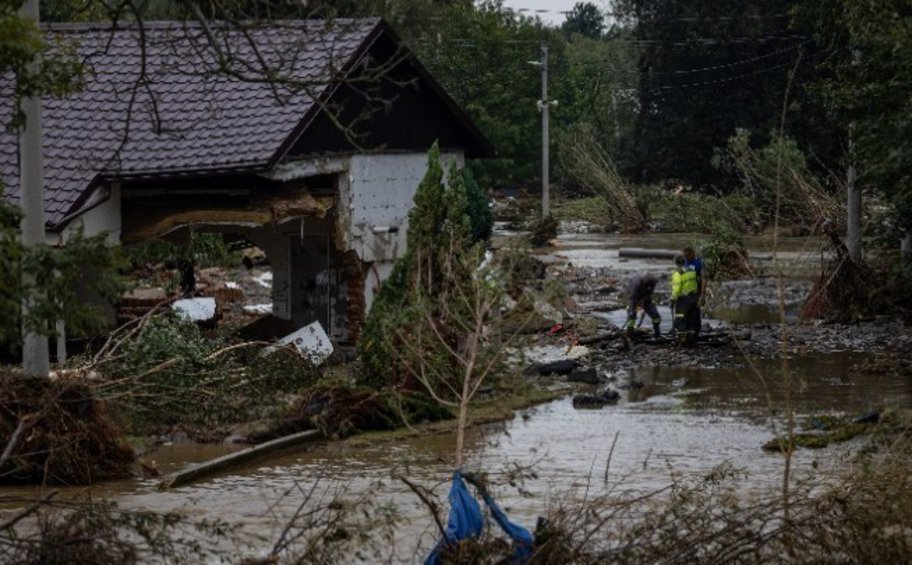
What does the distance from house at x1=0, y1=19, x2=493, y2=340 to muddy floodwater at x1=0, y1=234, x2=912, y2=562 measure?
551 cm

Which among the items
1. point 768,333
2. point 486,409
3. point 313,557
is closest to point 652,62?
point 768,333

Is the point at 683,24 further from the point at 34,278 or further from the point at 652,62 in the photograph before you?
the point at 34,278

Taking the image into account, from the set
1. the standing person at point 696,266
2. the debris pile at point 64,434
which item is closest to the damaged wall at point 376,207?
the standing person at point 696,266

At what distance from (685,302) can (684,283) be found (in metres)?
0.47

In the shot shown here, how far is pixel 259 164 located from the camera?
24.4m

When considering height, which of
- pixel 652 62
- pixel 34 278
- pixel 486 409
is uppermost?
pixel 652 62

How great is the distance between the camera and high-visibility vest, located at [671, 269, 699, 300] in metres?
26.3

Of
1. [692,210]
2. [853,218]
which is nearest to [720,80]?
[692,210]

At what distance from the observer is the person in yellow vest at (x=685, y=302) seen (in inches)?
1038

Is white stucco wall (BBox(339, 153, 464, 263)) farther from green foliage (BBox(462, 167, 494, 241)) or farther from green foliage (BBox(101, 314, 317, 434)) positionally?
green foliage (BBox(462, 167, 494, 241))

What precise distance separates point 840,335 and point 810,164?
33.1m

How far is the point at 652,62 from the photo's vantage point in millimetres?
66812

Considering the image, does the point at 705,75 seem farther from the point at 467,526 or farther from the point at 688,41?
the point at 467,526

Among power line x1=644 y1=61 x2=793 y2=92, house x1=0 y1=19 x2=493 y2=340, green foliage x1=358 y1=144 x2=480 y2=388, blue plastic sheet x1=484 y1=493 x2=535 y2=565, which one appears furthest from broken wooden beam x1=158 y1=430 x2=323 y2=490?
power line x1=644 y1=61 x2=793 y2=92
